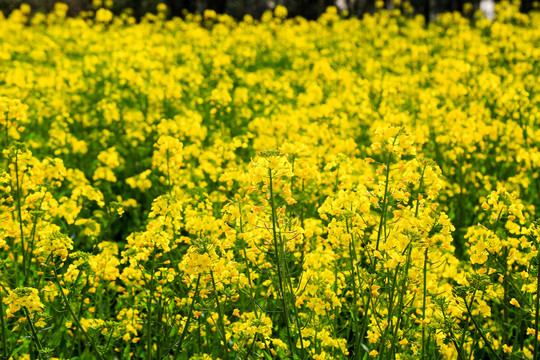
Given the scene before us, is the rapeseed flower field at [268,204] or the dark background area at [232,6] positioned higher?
the dark background area at [232,6]

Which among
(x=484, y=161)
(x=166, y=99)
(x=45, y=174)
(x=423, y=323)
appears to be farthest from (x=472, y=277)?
(x=166, y=99)

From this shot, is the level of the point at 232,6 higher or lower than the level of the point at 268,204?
higher

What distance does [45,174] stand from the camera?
3.84 m

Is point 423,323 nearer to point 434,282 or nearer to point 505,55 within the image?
point 434,282

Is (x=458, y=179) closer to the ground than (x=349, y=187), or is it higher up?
closer to the ground

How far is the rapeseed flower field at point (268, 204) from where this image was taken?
2.67 m

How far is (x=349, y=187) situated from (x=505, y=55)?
7743 mm

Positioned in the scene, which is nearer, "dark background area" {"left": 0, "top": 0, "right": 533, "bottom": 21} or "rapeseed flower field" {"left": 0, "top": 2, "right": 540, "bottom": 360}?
"rapeseed flower field" {"left": 0, "top": 2, "right": 540, "bottom": 360}

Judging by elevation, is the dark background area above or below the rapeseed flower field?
above

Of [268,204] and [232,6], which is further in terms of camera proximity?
[232,6]

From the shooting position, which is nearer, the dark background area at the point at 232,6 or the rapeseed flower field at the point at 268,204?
the rapeseed flower field at the point at 268,204

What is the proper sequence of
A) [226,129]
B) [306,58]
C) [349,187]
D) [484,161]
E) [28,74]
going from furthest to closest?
[306,58] → [28,74] → [226,129] → [484,161] → [349,187]

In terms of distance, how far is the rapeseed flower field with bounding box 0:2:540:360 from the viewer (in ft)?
8.77

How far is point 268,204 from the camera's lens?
2662mm
